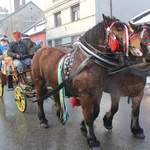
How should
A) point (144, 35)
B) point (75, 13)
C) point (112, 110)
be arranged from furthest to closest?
1. point (75, 13)
2. point (112, 110)
3. point (144, 35)

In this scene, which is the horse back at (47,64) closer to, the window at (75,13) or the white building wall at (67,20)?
the white building wall at (67,20)

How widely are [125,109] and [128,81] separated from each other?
6.26 ft

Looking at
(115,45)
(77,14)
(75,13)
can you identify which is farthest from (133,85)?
(75,13)

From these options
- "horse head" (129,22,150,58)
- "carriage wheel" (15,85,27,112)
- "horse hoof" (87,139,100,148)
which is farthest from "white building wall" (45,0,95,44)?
"horse hoof" (87,139,100,148)

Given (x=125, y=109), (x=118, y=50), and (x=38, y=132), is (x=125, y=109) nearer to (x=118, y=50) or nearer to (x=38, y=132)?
(x=38, y=132)

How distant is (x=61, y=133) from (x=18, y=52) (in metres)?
2.81

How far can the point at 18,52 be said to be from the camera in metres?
6.30

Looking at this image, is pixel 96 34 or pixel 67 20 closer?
pixel 96 34

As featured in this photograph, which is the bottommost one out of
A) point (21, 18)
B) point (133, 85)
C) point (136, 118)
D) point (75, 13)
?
point (136, 118)

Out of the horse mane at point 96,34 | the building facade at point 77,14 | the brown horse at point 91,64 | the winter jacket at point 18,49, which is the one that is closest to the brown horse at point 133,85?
the brown horse at point 91,64

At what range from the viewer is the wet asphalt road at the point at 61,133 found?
375cm

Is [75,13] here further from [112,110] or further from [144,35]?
[144,35]

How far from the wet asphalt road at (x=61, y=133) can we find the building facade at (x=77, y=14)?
13.7 metres


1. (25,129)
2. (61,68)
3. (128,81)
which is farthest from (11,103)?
(128,81)
